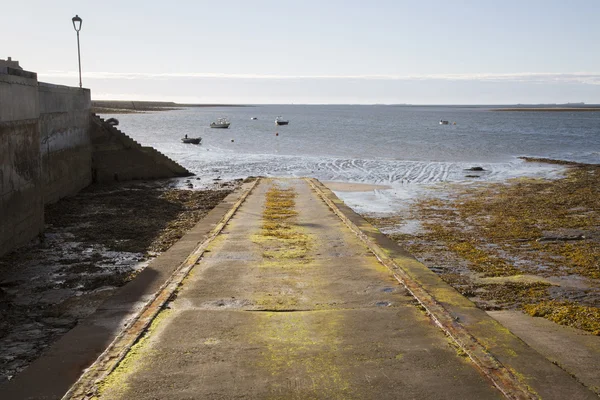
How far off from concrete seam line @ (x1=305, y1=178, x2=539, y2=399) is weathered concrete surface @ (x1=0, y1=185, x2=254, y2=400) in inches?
131

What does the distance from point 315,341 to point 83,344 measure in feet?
7.62

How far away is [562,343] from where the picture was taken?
6.90 m

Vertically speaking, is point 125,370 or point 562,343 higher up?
point 125,370

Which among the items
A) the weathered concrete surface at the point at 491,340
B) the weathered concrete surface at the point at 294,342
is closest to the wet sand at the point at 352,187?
the weathered concrete surface at the point at 491,340

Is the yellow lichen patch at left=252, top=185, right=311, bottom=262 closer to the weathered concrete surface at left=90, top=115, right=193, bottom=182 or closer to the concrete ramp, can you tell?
the concrete ramp

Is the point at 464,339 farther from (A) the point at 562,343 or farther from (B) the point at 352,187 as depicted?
(B) the point at 352,187

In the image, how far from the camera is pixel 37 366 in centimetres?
548

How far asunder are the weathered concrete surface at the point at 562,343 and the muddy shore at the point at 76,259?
555 centimetres

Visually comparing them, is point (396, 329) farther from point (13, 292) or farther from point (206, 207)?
point (206, 207)

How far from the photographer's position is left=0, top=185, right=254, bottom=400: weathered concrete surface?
16.6 ft

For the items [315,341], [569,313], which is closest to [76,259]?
[315,341]

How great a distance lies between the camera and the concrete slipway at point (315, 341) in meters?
4.96

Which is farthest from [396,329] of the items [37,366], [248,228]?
[248,228]

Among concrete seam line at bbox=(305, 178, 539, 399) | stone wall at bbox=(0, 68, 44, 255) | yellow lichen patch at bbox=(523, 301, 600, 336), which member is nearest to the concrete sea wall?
stone wall at bbox=(0, 68, 44, 255)
